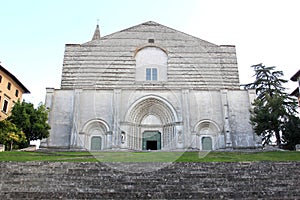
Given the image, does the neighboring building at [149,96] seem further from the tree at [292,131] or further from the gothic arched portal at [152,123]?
the tree at [292,131]

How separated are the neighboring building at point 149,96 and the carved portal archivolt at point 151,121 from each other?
9cm

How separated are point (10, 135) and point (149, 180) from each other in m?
13.8

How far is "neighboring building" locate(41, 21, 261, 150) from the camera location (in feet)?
93.1

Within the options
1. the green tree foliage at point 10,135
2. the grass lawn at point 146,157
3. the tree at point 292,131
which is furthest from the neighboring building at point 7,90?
the tree at point 292,131

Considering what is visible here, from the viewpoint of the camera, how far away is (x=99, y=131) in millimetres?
29062

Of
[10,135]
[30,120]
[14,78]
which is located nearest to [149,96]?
[30,120]

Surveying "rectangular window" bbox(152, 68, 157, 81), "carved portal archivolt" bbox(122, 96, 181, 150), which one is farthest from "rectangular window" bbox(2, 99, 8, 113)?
"rectangular window" bbox(152, 68, 157, 81)

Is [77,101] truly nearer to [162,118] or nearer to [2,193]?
[162,118]

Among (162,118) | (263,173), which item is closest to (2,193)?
(263,173)

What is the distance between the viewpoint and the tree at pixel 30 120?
2441 cm

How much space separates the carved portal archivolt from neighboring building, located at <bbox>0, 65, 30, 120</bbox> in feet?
38.3

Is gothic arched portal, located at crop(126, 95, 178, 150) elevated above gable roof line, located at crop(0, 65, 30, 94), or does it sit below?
below

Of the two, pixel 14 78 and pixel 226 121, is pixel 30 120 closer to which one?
pixel 14 78

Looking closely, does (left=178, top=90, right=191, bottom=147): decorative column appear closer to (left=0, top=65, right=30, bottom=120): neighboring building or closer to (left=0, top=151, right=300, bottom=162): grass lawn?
(left=0, top=151, right=300, bottom=162): grass lawn
